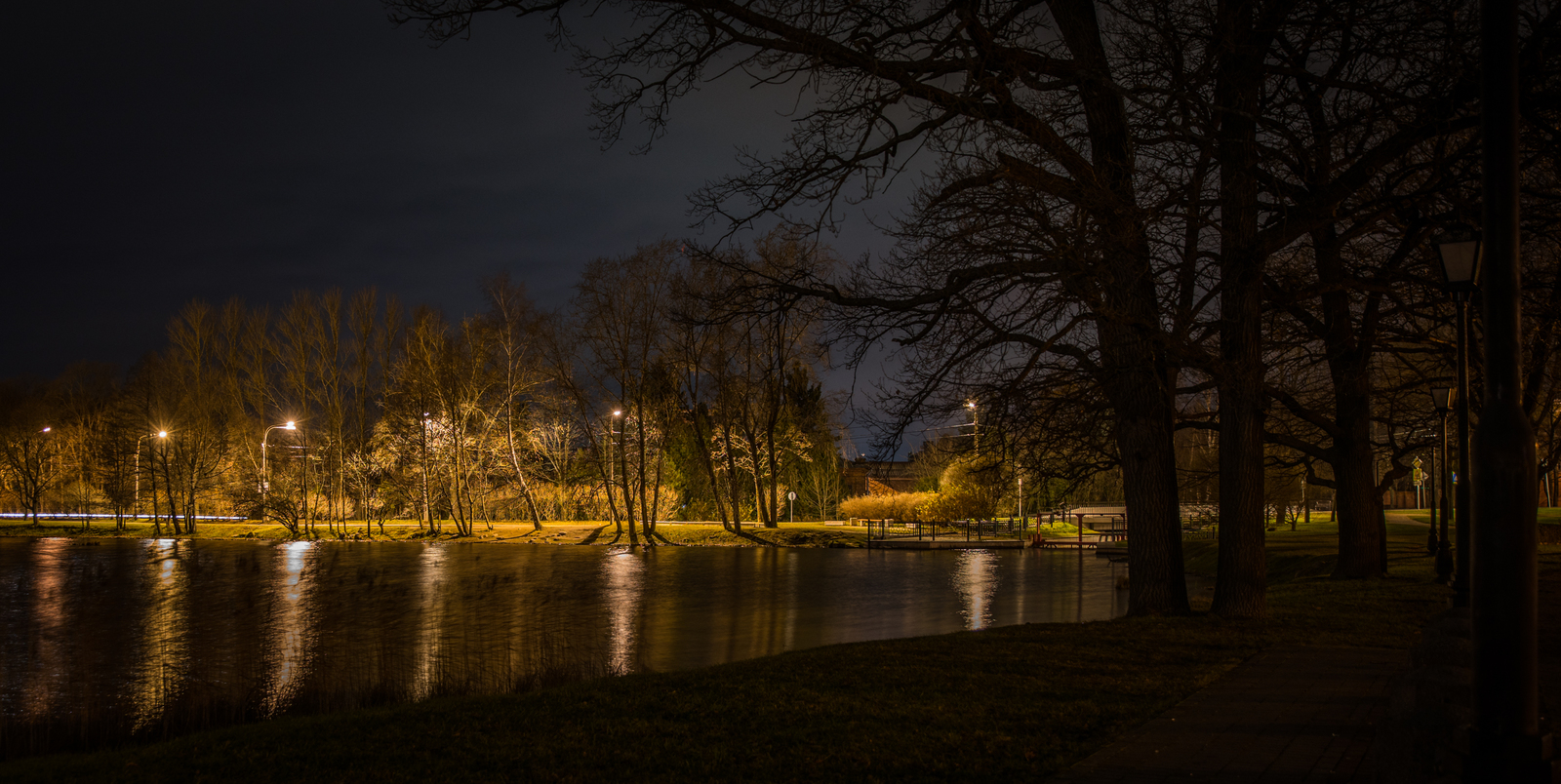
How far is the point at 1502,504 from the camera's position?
3.63m

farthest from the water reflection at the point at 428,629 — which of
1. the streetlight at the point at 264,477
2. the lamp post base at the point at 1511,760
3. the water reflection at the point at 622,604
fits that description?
the streetlight at the point at 264,477

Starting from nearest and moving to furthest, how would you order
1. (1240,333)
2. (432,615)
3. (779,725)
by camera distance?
1. (779,725)
2. (1240,333)
3. (432,615)

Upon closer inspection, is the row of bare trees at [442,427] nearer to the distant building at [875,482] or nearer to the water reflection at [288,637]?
the distant building at [875,482]

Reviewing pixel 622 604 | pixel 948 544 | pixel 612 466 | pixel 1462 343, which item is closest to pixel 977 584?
pixel 622 604

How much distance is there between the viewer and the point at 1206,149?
1019cm

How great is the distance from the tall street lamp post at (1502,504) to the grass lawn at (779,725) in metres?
2.35

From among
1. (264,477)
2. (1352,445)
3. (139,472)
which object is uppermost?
(1352,445)

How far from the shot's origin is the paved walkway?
532cm

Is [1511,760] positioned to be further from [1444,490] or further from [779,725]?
[1444,490]

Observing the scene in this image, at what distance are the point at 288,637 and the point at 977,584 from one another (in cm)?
1501

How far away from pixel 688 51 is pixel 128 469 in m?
57.4

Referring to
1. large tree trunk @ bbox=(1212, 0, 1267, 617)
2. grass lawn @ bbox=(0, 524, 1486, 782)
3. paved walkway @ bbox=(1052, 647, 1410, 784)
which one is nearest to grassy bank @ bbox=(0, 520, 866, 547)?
large tree trunk @ bbox=(1212, 0, 1267, 617)

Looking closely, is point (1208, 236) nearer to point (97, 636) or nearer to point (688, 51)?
point (688, 51)

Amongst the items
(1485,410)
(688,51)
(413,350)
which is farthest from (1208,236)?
(413,350)
